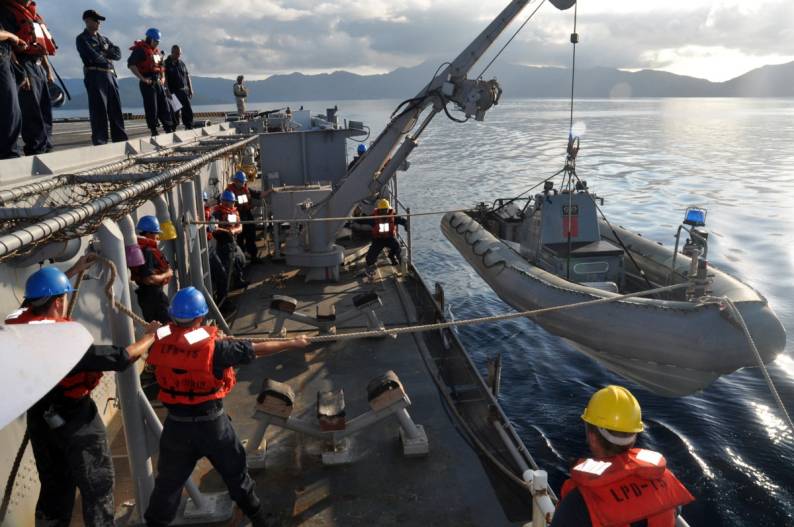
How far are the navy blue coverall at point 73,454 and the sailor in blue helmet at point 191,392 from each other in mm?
282

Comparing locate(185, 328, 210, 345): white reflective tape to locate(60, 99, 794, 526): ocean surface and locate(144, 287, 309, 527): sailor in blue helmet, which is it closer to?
locate(144, 287, 309, 527): sailor in blue helmet

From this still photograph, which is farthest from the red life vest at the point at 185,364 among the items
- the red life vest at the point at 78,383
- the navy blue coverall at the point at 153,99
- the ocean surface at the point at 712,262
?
the navy blue coverall at the point at 153,99

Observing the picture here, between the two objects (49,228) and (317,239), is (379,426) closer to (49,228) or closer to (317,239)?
(49,228)

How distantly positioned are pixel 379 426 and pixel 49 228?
364 centimetres

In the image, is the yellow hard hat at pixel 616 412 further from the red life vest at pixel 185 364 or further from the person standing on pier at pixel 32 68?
the person standing on pier at pixel 32 68

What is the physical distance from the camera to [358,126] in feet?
49.6

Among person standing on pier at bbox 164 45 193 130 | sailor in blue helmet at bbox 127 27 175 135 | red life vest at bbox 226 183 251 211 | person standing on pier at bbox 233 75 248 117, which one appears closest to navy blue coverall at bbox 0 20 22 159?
sailor in blue helmet at bbox 127 27 175 135

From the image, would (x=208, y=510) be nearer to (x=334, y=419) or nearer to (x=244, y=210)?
(x=334, y=419)

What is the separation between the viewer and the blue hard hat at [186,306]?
3.38 meters

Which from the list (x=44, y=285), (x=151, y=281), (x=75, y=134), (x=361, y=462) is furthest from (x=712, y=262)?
(x=75, y=134)

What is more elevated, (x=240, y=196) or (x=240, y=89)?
(x=240, y=89)

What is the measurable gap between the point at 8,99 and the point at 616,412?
212 inches

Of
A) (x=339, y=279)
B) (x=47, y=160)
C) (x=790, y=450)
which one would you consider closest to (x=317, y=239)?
(x=339, y=279)

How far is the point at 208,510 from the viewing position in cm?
414
